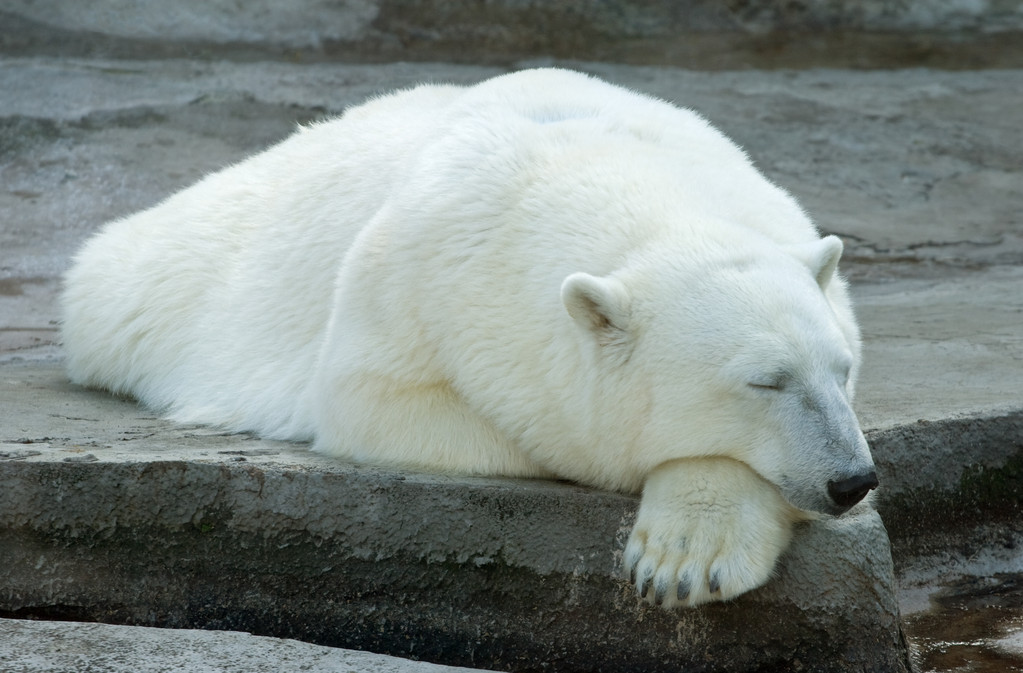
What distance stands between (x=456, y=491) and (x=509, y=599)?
0.24 meters

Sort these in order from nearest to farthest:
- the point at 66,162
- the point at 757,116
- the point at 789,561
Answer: the point at 789,561, the point at 66,162, the point at 757,116

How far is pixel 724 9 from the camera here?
335 inches

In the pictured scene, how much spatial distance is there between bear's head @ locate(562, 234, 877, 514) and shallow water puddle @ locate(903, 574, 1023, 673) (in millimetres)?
548

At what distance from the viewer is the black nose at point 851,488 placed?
94.4 inches

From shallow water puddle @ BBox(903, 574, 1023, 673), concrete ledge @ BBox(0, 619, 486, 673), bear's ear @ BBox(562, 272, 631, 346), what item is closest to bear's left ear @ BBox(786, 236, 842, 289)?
bear's ear @ BBox(562, 272, 631, 346)

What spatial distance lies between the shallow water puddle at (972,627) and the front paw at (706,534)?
0.52 m

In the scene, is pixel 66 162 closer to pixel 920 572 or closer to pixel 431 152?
pixel 431 152

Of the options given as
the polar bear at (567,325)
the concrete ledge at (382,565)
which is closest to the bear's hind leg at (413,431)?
the polar bear at (567,325)

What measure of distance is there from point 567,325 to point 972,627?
3.89 feet

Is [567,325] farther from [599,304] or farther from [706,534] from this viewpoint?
[706,534]

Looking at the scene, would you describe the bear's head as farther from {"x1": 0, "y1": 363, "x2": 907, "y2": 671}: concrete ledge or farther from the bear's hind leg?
the bear's hind leg

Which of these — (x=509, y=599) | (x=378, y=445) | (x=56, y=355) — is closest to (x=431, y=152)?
(x=378, y=445)

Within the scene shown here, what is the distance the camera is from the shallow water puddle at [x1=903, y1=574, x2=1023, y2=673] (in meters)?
2.71

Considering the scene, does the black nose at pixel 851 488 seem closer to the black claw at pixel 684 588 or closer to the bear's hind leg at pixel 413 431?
the black claw at pixel 684 588
